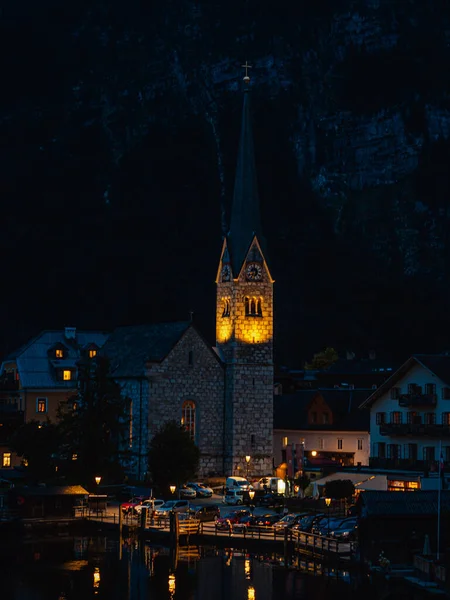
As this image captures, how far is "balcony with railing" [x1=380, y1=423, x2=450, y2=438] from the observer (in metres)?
95.5

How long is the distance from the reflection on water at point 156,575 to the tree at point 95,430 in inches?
654

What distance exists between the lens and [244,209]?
121312 millimetres

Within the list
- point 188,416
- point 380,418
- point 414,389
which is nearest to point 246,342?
point 188,416

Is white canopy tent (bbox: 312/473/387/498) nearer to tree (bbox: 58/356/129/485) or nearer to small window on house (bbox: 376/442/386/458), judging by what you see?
small window on house (bbox: 376/442/386/458)

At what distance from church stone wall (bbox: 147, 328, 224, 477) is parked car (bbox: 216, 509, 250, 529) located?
23.0 m

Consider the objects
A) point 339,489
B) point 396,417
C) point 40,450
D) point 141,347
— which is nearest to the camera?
point 339,489

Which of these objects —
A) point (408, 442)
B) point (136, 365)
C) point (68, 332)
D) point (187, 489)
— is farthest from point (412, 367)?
point (68, 332)

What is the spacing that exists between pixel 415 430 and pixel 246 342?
25.8 meters

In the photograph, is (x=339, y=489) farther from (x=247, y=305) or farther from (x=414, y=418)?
(x=247, y=305)

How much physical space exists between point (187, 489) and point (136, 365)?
594 inches

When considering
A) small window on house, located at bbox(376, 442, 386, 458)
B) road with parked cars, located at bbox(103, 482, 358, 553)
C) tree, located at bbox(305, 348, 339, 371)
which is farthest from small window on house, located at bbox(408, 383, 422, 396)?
tree, located at bbox(305, 348, 339, 371)

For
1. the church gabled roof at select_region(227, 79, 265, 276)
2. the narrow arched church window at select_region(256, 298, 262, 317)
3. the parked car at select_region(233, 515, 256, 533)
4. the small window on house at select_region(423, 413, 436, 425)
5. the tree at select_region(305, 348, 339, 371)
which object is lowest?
the parked car at select_region(233, 515, 256, 533)

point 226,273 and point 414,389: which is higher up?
point 226,273

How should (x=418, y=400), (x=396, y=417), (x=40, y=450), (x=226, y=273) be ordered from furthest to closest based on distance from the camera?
(x=226, y=273) → (x=40, y=450) → (x=396, y=417) → (x=418, y=400)
